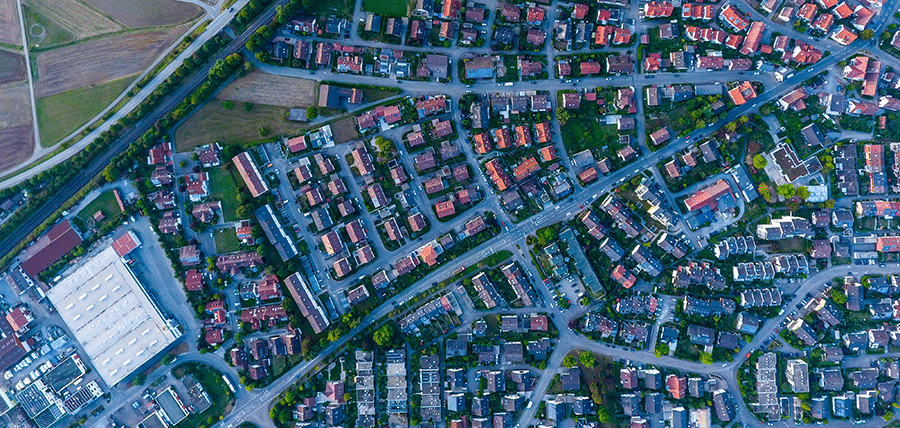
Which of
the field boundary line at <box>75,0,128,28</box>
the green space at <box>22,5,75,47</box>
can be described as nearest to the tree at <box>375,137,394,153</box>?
the field boundary line at <box>75,0,128,28</box>

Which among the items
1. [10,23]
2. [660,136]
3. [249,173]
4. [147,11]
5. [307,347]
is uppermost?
[10,23]

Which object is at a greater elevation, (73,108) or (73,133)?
(73,108)

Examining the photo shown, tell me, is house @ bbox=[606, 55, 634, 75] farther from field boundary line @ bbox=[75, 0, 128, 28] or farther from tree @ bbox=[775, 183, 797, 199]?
field boundary line @ bbox=[75, 0, 128, 28]

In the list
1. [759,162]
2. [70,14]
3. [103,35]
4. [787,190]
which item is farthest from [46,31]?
[787,190]

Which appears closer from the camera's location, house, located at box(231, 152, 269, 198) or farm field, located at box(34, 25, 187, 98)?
house, located at box(231, 152, 269, 198)

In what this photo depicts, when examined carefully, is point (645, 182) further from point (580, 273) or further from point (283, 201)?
point (283, 201)

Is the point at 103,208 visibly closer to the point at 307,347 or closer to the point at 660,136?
the point at 307,347

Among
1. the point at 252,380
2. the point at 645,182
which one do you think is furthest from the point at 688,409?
the point at 252,380

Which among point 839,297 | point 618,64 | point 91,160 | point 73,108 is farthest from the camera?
point 73,108
